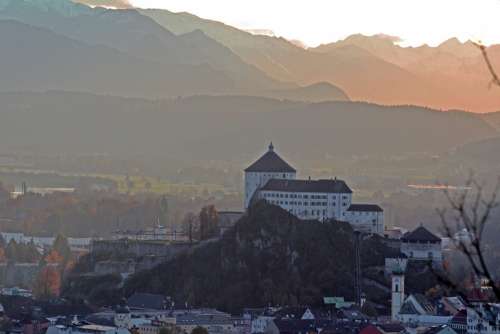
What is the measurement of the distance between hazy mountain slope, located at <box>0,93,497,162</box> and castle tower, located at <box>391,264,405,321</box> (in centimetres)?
9182

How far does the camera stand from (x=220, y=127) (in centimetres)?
16862

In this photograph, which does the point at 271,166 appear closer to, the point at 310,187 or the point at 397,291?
the point at 310,187

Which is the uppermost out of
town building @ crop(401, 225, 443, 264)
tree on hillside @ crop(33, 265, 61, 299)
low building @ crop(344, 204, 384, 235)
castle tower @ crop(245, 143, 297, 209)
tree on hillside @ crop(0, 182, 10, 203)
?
tree on hillside @ crop(0, 182, 10, 203)

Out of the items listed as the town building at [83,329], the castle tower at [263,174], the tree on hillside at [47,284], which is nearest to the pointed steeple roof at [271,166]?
the castle tower at [263,174]

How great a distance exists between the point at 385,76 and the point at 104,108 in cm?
3461

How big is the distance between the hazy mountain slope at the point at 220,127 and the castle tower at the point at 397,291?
91818 millimetres

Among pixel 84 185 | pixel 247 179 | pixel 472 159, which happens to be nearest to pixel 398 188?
pixel 472 159

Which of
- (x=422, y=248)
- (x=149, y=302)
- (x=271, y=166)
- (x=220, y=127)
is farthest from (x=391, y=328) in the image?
(x=220, y=127)

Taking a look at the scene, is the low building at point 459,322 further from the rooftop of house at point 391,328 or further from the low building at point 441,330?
the rooftop of house at point 391,328

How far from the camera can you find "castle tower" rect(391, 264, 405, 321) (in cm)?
5094

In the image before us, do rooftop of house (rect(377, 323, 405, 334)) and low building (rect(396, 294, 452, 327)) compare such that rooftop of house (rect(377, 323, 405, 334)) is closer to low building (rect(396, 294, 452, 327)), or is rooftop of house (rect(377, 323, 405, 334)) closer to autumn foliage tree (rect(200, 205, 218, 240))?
low building (rect(396, 294, 452, 327))

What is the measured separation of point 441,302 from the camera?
52.3 meters

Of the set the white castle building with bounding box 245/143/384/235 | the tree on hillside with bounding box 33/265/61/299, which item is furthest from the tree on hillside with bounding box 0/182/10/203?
the white castle building with bounding box 245/143/384/235

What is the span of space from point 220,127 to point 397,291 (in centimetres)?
11785
